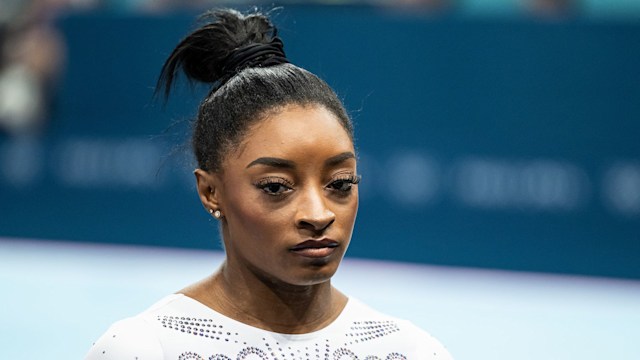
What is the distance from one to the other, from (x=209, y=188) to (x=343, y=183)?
0.24 m

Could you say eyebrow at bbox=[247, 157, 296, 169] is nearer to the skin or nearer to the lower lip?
the skin

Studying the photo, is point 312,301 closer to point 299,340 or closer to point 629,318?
point 299,340

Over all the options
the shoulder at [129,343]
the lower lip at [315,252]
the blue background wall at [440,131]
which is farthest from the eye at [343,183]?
the blue background wall at [440,131]

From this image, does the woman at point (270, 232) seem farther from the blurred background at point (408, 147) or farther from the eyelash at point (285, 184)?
the blurred background at point (408, 147)

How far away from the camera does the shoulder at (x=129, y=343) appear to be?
1.62 meters

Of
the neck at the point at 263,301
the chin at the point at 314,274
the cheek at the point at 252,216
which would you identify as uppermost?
the cheek at the point at 252,216

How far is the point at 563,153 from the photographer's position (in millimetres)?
5090

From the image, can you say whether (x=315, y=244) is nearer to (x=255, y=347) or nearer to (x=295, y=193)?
(x=295, y=193)

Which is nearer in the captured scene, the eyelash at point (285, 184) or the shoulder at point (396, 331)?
the eyelash at point (285, 184)

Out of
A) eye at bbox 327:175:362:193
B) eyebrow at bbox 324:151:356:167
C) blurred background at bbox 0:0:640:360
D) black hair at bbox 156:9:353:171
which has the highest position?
blurred background at bbox 0:0:640:360

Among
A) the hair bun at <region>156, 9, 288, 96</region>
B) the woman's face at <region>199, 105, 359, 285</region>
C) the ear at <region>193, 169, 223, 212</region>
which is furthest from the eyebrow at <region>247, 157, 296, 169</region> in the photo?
the hair bun at <region>156, 9, 288, 96</region>

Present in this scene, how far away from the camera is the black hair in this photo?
1727mm

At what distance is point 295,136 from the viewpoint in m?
1.66

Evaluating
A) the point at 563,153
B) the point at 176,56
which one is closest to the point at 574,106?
the point at 563,153
